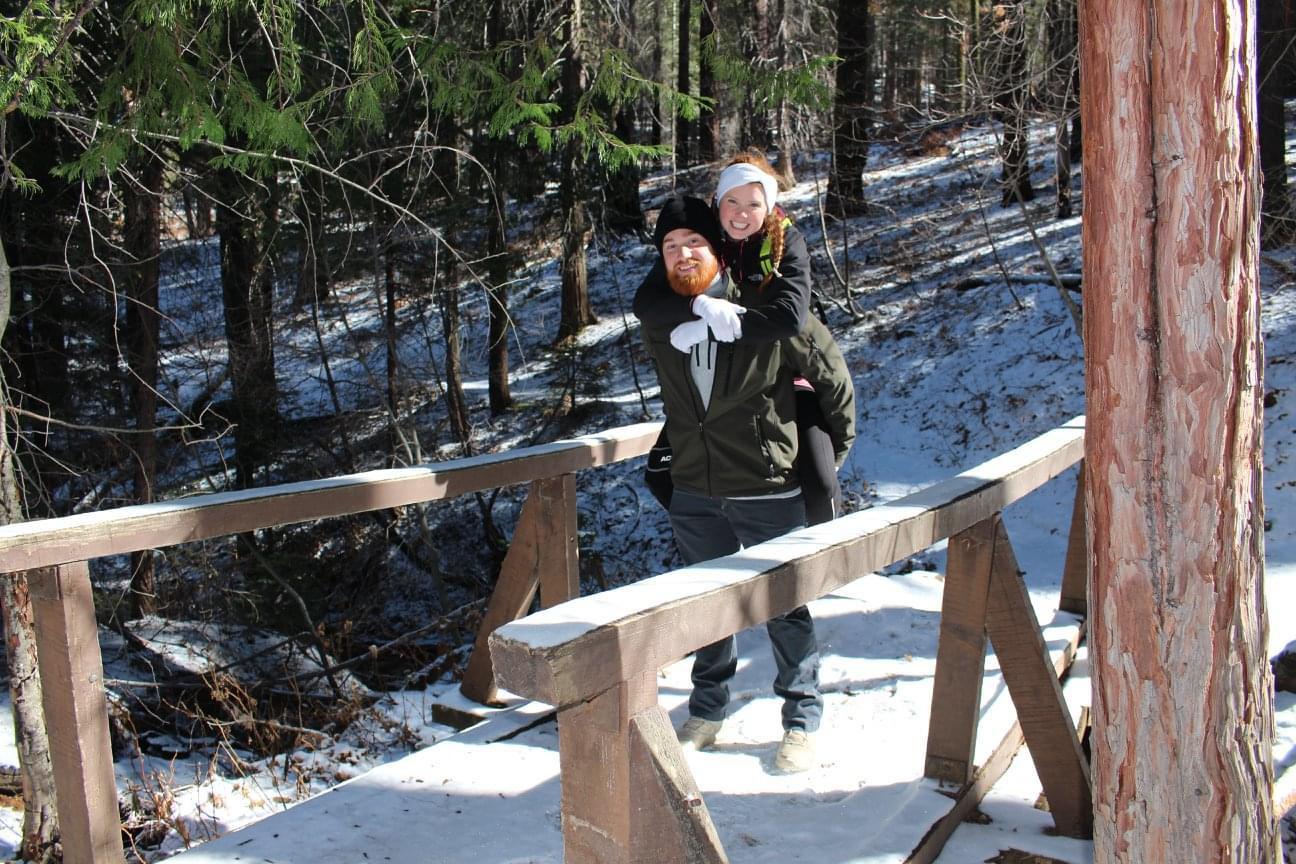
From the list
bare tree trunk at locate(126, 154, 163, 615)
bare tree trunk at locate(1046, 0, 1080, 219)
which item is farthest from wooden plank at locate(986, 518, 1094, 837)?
bare tree trunk at locate(126, 154, 163, 615)

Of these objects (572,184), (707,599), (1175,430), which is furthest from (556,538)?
(572,184)

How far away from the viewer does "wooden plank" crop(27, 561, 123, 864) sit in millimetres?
3021

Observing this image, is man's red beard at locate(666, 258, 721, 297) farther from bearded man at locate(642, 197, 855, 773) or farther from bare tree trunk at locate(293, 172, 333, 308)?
bare tree trunk at locate(293, 172, 333, 308)

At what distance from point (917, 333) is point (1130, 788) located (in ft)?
33.8

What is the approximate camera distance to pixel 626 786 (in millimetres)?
1958

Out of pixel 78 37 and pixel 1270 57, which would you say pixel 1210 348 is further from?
pixel 1270 57

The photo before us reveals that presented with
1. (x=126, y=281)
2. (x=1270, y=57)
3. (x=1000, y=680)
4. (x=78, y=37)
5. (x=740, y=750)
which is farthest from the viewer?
(x=1270, y=57)

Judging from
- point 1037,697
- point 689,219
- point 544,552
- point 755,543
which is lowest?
point 1037,697

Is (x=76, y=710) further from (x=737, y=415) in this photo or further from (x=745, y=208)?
(x=745, y=208)

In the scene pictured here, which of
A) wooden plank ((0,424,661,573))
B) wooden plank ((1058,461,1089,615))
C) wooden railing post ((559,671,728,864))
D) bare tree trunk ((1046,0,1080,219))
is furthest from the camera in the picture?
bare tree trunk ((1046,0,1080,219))

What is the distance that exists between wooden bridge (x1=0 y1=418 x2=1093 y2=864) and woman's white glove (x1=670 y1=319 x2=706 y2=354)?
787mm

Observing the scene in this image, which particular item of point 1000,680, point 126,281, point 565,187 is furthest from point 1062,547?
point 126,281

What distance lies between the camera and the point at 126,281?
931 cm

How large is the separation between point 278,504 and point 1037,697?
242 cm
